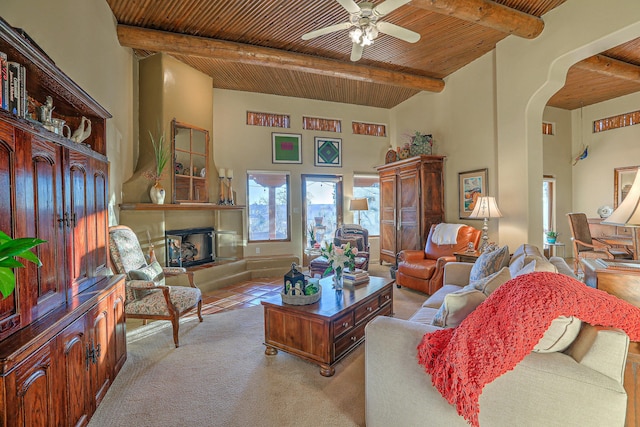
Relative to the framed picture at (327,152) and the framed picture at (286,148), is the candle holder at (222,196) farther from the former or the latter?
the framed picture at (327,152)

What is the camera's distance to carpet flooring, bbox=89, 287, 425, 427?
1782 mm

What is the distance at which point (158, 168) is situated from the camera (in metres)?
4.09

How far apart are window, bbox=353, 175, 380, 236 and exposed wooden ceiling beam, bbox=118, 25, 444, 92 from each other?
2251 millimetres

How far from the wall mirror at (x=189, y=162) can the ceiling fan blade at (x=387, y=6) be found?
321cm

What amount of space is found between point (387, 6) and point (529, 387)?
2940 mm

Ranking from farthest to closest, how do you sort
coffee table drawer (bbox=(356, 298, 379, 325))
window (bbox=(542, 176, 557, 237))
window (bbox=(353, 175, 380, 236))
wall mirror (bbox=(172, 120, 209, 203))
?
window (bbox=(353, 175, 380, 236)) < window (bbox=(542, 176, 557, 237)) < wall mirror (bbox=(172, 120, 209, 203)) < coffee table drawer (bbox=(356, 298, 379, 325))

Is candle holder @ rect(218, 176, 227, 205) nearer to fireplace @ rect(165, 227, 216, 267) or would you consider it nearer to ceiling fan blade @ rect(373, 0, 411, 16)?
fireplace @ rect(165, 227, 216, 267)

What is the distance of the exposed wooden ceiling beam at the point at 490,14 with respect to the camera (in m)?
3.15

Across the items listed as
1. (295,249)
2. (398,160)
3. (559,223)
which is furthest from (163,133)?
(559,223)

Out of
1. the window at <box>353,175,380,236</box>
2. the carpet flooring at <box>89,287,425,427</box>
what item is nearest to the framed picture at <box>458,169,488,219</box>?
the window at <box>353,175,380,236</box>

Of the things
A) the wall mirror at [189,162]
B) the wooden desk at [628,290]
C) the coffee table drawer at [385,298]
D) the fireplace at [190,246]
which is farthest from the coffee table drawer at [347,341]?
the wall mirror at [189,162]

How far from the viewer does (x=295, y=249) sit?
626cm

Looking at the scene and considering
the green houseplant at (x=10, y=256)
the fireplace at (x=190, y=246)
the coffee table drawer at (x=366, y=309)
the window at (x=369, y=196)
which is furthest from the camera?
the window at (x=369, y=196)

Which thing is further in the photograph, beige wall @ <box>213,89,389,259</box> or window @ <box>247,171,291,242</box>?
window @ <box>247,171,291,242</box>
